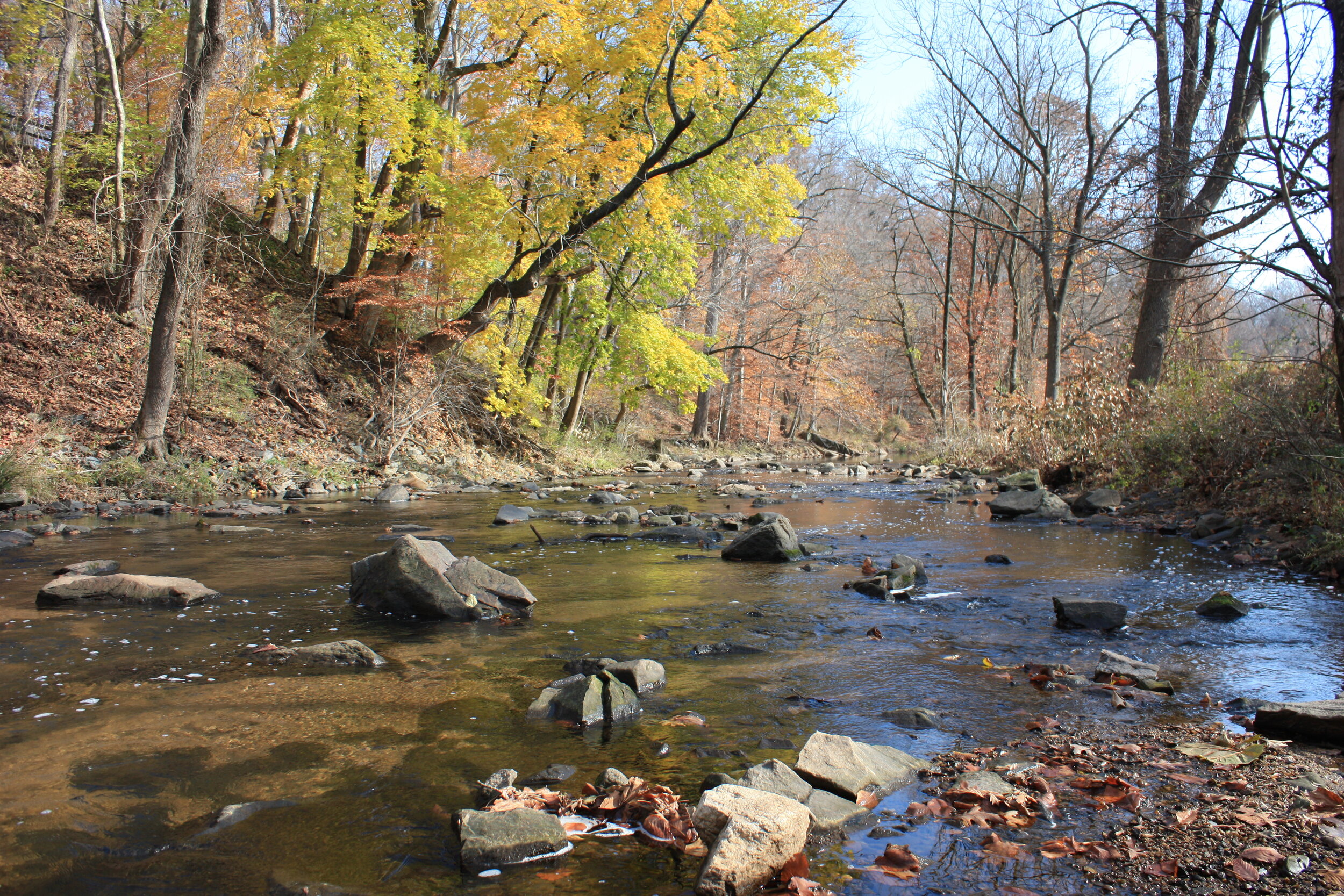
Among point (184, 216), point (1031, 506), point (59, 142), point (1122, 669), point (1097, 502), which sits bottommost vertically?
point (1122, 669)

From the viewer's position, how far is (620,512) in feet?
35.4

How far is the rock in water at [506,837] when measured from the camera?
2.37m

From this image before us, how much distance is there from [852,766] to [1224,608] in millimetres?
4056

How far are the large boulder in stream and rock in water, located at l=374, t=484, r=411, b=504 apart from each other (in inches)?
367

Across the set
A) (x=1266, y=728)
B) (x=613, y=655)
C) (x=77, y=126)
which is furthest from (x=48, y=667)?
(x=77, y=126)

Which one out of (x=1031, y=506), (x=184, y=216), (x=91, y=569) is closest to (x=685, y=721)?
(x=91, y=569)

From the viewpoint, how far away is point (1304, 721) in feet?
10.6

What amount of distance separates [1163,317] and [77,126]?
89.0 feet

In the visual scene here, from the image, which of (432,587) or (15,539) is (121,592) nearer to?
(432,587)

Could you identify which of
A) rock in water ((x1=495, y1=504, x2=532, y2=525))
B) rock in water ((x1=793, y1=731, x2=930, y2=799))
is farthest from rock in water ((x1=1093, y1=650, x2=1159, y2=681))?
rock in water ((x1=495, y1=504, x2=532, y2=525))

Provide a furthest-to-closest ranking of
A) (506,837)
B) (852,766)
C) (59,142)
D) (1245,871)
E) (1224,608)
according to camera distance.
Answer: (59,142), (1224,608), (852,766), (506,837), (1245,871)

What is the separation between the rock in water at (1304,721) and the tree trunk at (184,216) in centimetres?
1275

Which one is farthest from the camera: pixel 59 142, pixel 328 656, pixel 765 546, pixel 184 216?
pixel 59 142

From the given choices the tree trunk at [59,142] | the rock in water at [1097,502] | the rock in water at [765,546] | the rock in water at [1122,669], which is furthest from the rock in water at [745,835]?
the tree trunk at [59,142]
